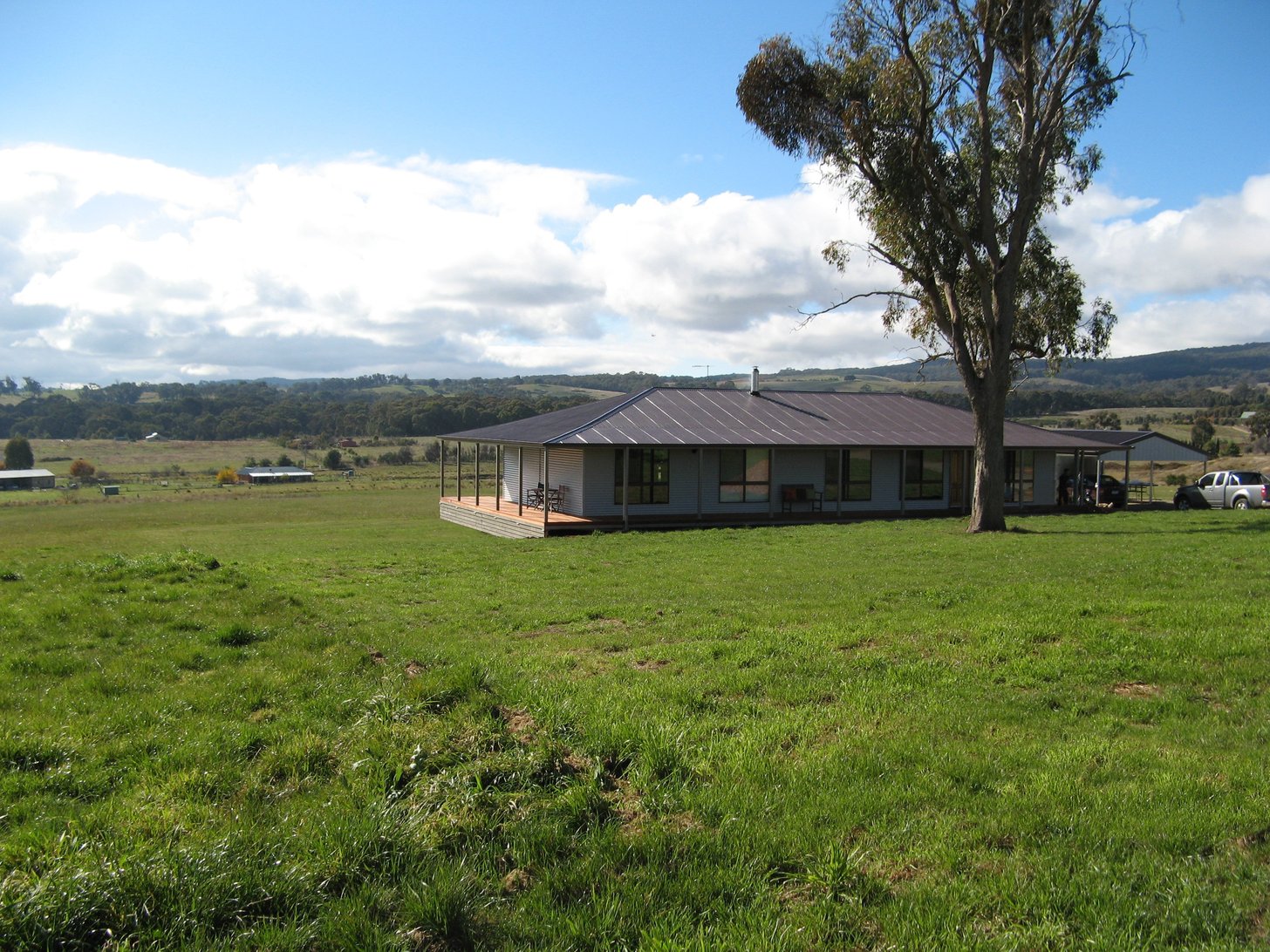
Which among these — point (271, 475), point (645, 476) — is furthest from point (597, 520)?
point (271, 475)

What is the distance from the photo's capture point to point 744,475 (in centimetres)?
2644

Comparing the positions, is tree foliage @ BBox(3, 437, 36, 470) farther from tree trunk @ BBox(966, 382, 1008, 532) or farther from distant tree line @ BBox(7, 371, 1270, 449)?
tree trunk @ BBox(966, 382, 1008, 532)

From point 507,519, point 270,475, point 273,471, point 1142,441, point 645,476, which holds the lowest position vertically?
point 270,475

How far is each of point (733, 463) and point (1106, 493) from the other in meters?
15.3

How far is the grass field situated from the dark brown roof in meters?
14.9

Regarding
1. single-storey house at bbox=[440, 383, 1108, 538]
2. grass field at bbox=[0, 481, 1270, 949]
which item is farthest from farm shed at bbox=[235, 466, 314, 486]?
grass field at bbox=[0, 481, 1270, 949]

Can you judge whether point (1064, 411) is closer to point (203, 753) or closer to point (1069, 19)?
point (1069, 19)

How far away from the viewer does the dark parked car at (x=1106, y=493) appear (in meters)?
31.4

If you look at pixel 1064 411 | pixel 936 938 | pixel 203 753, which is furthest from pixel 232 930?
pixel 1064 411

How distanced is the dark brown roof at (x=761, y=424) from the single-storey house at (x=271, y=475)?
170 ft

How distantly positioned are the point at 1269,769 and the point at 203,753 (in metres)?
5.49

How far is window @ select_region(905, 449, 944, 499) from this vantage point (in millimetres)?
28656

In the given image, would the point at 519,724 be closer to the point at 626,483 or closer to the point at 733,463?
the point at 626,483

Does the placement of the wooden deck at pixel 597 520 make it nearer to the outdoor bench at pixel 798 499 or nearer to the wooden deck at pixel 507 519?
the wooden deck at pixel 507 519
